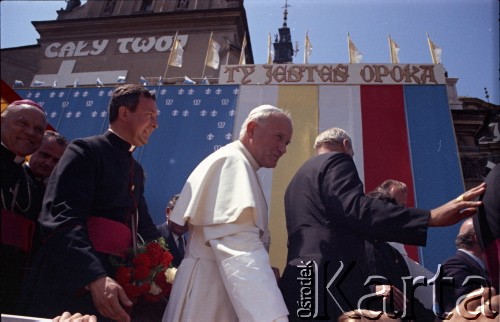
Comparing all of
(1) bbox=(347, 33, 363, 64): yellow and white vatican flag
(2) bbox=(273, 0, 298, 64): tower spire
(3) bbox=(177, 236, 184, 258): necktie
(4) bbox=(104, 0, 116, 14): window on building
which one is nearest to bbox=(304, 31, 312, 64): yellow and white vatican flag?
(1) bbox=(347, 33, 363, 64): yellow and white vatican flag

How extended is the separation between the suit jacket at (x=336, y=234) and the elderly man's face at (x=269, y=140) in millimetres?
258

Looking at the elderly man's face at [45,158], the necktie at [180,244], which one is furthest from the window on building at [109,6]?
the elderly man's face at [45,158]

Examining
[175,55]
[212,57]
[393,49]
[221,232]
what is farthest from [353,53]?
[221,232]

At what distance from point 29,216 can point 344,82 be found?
19.7 ft

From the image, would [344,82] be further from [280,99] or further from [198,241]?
[198,241]

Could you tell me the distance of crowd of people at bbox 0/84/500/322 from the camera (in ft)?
4.92

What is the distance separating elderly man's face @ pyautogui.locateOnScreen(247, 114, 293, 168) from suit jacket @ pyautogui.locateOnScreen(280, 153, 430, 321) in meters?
0.26

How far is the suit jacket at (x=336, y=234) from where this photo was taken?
1785mm

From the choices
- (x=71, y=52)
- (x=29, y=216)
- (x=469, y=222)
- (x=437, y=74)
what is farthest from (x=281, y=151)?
(x=71, y=52)

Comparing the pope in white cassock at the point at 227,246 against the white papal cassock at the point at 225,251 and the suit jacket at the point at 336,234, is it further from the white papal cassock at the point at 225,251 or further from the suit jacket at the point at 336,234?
the suit jacket at the point at 336,234

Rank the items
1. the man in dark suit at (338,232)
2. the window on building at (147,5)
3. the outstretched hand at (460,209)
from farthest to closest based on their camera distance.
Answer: the window on building at (147,5), the man in dark suit at (338,232), the outstretched hand at (460,209)

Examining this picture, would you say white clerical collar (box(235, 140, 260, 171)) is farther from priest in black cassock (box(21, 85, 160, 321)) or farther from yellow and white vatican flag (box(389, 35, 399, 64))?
yellow and white vatican flag (box(389, 35, 399, 64))

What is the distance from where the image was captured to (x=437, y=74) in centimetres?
684

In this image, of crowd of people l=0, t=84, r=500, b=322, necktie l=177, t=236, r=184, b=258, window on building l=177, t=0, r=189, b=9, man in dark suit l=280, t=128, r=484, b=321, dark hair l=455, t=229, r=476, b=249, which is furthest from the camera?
window on building l=177, t=0, r=189, b=9
